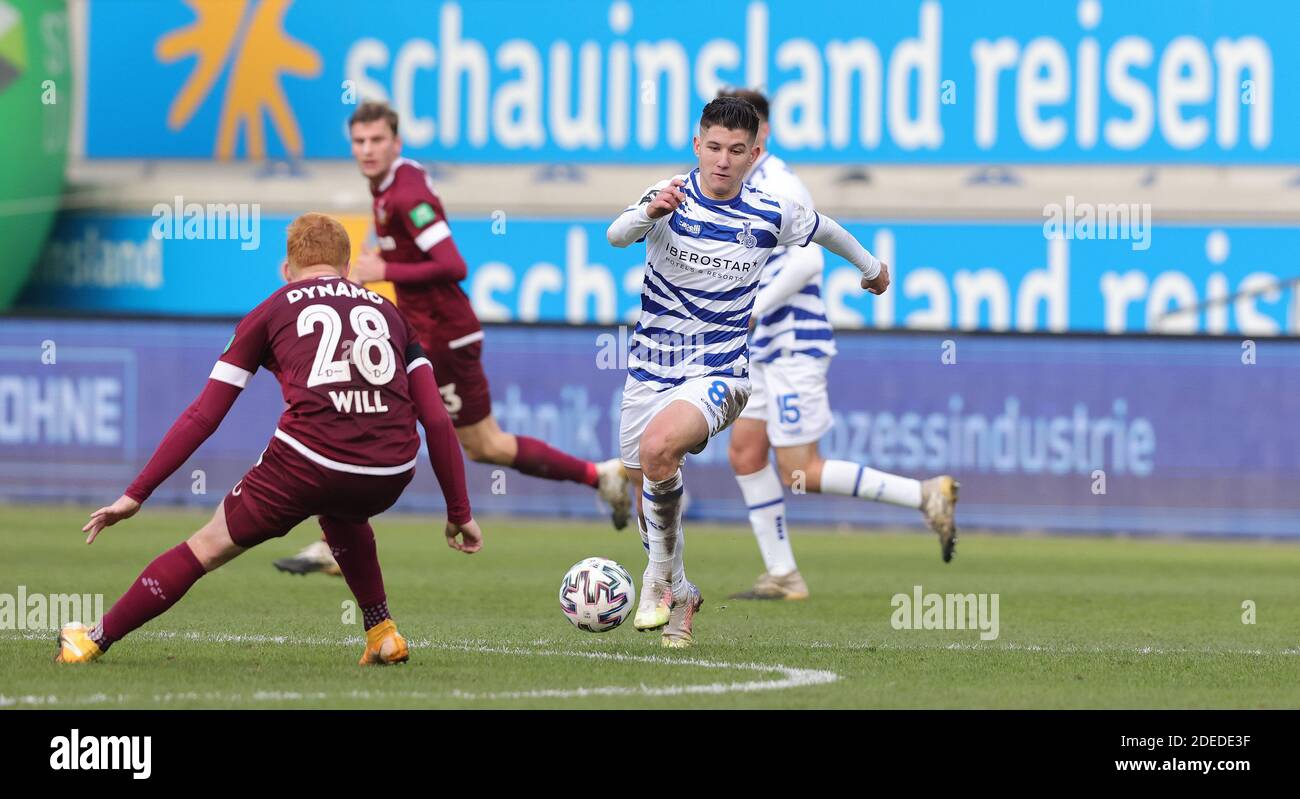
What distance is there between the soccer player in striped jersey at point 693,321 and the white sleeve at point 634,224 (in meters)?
0.02

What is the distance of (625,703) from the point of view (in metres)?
6.25

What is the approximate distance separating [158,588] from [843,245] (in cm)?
301

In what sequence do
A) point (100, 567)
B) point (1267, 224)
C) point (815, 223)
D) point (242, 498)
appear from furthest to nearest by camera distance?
point (1267, 224), point (100, 567), point (815, 223), point (242, 498)

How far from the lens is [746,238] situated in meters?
7.88

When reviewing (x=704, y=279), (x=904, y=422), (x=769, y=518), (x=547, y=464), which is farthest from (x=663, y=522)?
(x=904, y=422)

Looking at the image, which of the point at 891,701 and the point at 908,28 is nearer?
the point at 891,701

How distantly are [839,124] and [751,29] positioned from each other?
135 cm

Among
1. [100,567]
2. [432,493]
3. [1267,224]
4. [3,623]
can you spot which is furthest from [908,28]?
[3,623]

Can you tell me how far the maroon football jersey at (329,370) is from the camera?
22.5 ft

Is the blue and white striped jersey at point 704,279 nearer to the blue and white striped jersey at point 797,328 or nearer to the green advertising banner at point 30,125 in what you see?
the blue and white striped jersey at point 797,328

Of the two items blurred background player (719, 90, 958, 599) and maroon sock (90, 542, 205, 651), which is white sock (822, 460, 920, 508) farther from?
maroon sock (90, 542, 205, 651)

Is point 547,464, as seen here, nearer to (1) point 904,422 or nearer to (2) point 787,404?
(2) point 787,404

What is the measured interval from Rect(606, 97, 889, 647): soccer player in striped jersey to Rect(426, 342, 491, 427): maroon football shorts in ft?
9.86

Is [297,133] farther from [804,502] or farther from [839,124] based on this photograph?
[804,502]
